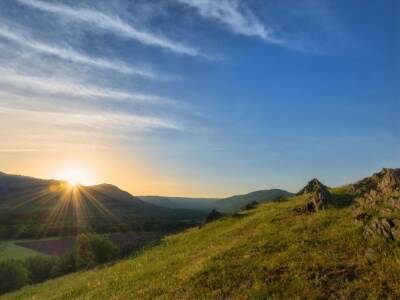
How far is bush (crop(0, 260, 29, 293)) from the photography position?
55838mm

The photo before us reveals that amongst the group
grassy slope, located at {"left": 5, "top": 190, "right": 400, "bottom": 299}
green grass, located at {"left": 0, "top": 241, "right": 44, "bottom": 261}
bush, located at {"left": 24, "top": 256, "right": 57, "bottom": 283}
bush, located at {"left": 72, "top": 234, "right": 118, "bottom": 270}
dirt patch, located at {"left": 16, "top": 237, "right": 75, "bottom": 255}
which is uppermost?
grassy slope, located at {"left": 5, "top": 190, "right": 400, "bottom": 299}

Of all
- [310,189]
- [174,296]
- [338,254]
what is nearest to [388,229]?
[338,254]

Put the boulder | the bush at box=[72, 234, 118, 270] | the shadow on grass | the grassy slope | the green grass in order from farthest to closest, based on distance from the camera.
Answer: the green grass
the bush at box=[72, 234, 118, 270]
the shadow on grass
the boulder
the grassy slope

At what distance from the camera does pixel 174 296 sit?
14664mm

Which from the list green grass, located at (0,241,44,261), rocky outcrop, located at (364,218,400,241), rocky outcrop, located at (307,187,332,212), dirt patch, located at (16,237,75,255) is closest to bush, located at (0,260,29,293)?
green grass, located at (0,241,44,261)

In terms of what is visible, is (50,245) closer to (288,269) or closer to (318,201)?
(318,201)

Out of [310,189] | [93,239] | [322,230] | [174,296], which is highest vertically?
[310,189]

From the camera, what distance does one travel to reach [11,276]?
186 feet

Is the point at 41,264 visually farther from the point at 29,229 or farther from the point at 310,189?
the point at 29,229

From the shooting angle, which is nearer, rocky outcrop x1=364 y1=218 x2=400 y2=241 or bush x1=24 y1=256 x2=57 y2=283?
rocky outcrop x1=364 y1=218 x2=400 y2=241

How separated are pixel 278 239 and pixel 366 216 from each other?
16.3 feet

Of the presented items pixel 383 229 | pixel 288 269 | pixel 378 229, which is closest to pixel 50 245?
pixel 288 269

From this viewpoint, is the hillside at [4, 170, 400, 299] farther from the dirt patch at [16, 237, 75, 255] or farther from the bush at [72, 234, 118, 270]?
the dirt patch at [16, 237, 75, 255]

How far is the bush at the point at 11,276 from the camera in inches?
2198
